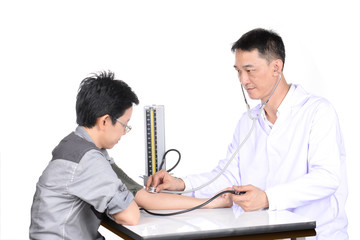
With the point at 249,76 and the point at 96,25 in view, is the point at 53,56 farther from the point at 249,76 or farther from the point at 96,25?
the point at 249,76

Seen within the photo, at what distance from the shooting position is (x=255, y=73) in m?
2.85

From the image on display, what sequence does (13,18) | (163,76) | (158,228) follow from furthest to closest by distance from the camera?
1. (163,76)
2. (13,18)
3. (158,228)

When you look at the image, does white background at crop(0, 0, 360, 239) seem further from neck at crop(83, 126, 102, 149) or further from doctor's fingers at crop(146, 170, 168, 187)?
neck at crop(83, 126, 102, 149)

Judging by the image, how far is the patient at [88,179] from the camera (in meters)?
2.21

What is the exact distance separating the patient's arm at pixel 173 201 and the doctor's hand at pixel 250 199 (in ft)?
0.39

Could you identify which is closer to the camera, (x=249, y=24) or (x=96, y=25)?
(x=96, y=25)

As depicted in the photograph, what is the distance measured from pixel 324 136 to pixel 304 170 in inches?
7.6

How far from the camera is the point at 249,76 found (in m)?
2.87

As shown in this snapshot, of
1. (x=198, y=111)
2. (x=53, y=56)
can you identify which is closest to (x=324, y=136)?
(x=198, y=111)

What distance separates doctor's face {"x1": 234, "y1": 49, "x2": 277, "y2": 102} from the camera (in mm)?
2854

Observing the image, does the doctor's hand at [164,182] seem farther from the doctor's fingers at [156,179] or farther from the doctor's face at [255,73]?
the doctor's face at [255,73]

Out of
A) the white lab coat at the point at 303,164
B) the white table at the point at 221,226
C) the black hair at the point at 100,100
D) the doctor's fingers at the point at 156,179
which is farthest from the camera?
the doctor's fingers at the point at 156,179

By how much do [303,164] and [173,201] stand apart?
2.06ft

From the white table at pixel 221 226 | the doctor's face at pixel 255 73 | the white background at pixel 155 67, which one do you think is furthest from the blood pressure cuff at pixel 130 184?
the white background at pixel 155 67
